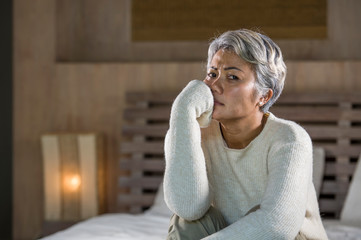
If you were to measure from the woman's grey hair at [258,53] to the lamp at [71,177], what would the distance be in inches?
93.0

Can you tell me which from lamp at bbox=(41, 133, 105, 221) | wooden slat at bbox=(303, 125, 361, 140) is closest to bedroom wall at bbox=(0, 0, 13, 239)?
lamp at bbox=(41, 133, 105, 221)

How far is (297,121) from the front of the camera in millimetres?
4047

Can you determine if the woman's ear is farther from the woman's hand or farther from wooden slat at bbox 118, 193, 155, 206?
wooden slat at bbox 118, 193, 155, 206

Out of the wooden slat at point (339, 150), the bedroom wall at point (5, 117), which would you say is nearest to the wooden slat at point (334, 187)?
the wooden slat at point (339, 150)

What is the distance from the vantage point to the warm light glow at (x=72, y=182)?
163 inches

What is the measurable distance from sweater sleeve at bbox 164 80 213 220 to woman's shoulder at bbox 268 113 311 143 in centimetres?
23

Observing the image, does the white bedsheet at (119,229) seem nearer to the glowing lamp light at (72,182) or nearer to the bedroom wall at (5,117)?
the glowing lamp light at (72,182)

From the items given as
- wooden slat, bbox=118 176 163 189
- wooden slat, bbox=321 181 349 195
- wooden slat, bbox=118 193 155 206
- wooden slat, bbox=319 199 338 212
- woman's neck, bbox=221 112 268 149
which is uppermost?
woman's neck, bbox=221 112 268 149

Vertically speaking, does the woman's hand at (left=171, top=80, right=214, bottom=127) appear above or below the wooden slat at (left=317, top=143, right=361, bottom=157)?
above

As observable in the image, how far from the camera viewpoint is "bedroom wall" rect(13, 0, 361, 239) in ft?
14.0

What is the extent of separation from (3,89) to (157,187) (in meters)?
1.43

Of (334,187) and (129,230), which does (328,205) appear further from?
(129,230)

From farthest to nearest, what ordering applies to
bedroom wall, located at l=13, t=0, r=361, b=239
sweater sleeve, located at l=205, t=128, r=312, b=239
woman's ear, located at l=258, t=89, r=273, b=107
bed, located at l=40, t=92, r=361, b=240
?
bedroom wall, located at l=13, t=0, r=361, b=239 → bed, located at l=40, t=92, r=361, b=240 → woman's ear, located at l=258, t=89, r=273, b=107 → sweater sleeve, located at l=205, t=128, r=312, b=239

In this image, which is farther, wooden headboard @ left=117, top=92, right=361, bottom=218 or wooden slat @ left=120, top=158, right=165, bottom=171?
wooden slat @ left=120, top=158, right=165, bottom=171
